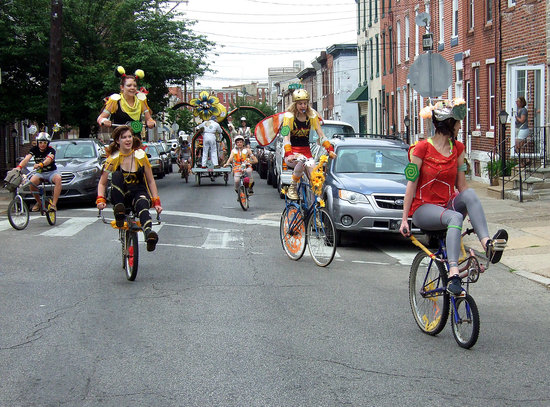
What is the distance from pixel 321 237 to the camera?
9.88m

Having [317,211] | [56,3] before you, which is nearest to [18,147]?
[56,3]

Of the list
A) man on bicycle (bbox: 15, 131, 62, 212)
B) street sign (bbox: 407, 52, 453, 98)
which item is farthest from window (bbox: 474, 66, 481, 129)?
man on bicycle (bbox: 15, 131, 62, 212)

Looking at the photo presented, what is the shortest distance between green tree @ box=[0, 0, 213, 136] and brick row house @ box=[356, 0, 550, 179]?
32.4ft

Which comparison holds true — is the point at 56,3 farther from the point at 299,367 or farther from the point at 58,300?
the point at 299,367

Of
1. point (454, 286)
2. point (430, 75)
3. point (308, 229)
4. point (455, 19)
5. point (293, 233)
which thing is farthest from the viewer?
point (455, 19)

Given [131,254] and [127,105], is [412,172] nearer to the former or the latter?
[131,254]

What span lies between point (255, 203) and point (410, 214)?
1342 centimetres

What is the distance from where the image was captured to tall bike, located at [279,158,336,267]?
9.75m

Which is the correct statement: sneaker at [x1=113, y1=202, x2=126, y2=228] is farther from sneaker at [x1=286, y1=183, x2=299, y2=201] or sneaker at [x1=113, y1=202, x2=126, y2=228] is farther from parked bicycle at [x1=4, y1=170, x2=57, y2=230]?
parked bicycle at [x1=4, y1=170, x2=57, y2=230]

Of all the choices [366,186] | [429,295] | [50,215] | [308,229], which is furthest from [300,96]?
[50,215]

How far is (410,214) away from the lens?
21.2ft

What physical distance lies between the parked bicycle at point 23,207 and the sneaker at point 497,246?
403 inches

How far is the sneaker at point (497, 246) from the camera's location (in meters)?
5.68

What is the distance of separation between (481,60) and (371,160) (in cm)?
1374
